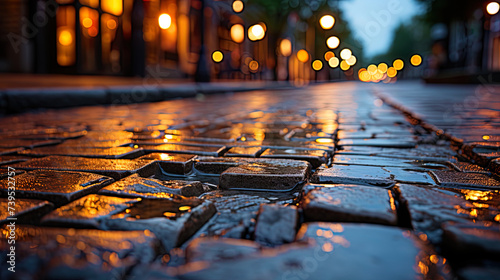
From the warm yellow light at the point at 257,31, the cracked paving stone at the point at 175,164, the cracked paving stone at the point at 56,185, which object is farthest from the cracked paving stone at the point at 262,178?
Answer: the warm yellow light at the point at 257,31

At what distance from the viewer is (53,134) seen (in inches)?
136

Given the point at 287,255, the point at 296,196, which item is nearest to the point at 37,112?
the point at 296,196

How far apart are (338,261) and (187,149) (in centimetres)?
180

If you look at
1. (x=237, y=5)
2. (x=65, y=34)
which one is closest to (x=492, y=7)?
(x=237, y=5)

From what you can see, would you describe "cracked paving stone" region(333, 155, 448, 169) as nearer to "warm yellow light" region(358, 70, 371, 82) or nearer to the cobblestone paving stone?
the cobblestone paving stone

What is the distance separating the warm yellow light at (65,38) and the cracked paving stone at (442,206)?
9.78m

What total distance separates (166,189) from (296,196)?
50cm

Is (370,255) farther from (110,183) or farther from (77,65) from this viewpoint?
(77,65)

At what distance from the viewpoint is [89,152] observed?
8.13 feet

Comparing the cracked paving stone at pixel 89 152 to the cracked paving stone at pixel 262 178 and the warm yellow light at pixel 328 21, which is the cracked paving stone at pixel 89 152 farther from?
the warm yellow light at pixel 328 21

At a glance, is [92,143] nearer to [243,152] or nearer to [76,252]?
[243,152]

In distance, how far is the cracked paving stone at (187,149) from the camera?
8.25ft

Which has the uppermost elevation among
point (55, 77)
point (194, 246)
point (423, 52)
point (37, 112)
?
point (423, 52)

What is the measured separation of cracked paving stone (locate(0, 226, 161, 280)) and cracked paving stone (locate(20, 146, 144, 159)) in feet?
4.00
